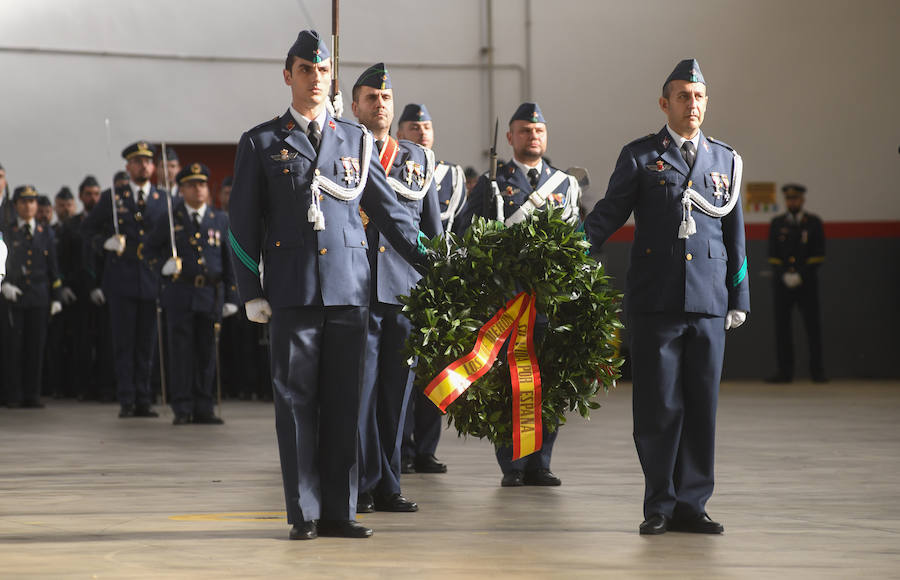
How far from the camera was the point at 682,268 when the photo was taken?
4555 mm

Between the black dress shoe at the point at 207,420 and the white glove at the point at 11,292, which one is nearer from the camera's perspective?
the black dress shoe at the point at 207,420

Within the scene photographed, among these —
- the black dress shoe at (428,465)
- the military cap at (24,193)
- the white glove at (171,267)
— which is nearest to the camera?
the black dress shoe at (428,465)

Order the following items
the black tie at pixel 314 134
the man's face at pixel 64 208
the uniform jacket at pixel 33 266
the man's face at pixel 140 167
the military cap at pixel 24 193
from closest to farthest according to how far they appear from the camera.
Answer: the black tie at pixel 314 134 < the man's face at pixel 140 167 < the uniform jacket at pixel 33 266 < the military cap at pixel 24 193 < the man's face at pixel 64 208

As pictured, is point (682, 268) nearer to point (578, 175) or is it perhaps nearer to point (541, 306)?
point (541, 306)

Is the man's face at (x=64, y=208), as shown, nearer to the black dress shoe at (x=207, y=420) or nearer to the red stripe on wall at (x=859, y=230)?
the black dress shoe at (x=207, y=420)

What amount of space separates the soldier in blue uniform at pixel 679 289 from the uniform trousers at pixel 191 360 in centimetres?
482

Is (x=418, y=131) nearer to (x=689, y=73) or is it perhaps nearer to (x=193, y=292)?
(x=689, y=73)

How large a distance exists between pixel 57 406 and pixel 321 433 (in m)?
7.24

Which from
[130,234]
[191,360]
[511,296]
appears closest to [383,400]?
[511,296]

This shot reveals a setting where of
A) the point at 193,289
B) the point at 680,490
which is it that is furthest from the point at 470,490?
the point at 193,289

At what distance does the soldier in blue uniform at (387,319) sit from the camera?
16.3ft

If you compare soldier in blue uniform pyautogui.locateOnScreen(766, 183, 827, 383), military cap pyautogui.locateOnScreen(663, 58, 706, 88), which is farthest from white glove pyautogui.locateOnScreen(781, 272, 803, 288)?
military cap pyautogui.locateOnScreen(663, 58, 706, 88)

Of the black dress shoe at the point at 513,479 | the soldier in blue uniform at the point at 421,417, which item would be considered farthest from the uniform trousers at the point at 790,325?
the black dress shoe at the point at 513,479

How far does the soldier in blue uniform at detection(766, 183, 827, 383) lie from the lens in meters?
12.7
